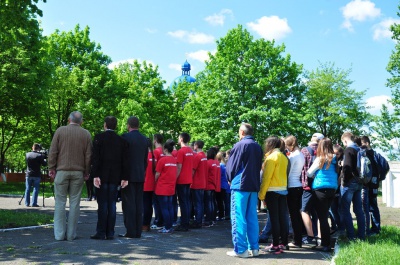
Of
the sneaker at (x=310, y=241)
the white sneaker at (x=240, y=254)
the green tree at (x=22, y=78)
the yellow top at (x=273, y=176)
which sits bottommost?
the sneaker at (x=310, y=241)

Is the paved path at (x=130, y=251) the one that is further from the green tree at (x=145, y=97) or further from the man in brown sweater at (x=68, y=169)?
the green tree at (x=145, y=97)

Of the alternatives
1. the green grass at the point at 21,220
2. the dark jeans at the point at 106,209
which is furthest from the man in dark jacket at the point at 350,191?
the green grass at the point at 21,220

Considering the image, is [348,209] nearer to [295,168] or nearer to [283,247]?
[295,168]

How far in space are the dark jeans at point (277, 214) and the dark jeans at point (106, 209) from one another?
2927mm

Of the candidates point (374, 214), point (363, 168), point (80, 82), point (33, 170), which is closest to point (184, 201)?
point (363, 168)

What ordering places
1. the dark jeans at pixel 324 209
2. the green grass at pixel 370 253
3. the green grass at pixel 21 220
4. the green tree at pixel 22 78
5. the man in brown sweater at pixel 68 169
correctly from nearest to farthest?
the green grass at pixel 370 253 < the dark jeans at pixel 324 209 < the man in brown sweater at pixel 68 169 < the green grass at pixel 21 220 < the green tree at pixel 22 78

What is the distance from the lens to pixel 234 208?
7512 millimetres

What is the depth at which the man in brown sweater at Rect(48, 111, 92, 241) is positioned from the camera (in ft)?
27.4

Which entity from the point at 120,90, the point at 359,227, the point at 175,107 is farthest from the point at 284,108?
the point at 359,227

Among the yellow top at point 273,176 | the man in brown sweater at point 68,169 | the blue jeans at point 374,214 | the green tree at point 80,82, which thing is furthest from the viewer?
the green tree at point 80,82

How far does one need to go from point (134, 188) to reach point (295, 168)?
314 cm

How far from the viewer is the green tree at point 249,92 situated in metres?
37.6

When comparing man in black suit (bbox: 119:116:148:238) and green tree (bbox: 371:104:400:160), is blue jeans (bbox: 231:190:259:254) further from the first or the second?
green tree (bbox: 371:104:400:160)

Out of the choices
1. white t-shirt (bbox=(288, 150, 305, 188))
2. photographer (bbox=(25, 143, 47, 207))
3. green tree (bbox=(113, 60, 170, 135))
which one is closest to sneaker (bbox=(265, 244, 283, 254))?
white t-shirt (bbox=(288, 150, 305, 188))
